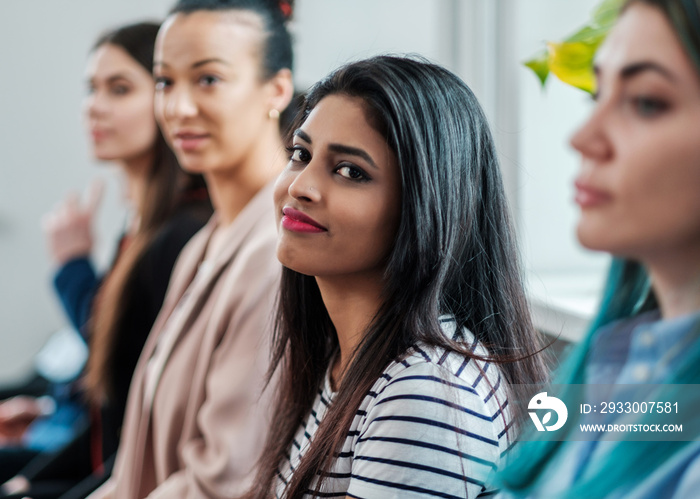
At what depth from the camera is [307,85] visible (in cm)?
203

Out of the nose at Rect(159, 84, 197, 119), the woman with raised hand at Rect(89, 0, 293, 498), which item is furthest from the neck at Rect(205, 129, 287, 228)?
the nose at Rect(159, 84, 197, 119)

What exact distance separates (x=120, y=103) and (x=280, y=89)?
1.76 ft

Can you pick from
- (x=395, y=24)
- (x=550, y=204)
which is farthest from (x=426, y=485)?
(x=395, y=24)

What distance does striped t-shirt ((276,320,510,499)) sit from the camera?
60 cm

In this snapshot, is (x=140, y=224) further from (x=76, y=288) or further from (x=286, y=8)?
(x=286, y=8)

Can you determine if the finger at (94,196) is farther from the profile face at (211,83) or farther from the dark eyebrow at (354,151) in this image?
the dark eyebrow at (354,151)

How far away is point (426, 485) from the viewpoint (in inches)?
23.4

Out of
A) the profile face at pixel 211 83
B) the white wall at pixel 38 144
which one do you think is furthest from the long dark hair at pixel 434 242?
the white wall at pixel 38 144

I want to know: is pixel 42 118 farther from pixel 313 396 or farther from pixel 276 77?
pixel 313 396

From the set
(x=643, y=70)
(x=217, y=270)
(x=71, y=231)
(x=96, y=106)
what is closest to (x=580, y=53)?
(x=643, y=70)

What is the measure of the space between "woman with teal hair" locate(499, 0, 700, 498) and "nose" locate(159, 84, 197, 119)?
864 mm

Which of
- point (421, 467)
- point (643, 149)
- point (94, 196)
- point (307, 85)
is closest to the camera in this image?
point (643, 149)

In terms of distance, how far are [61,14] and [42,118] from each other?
359 millimetres
